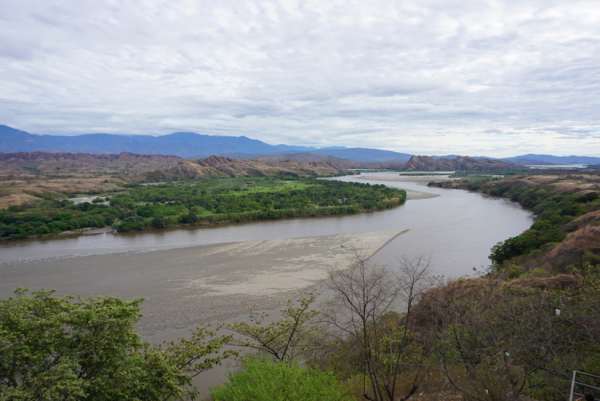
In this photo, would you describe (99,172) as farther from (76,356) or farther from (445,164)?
(445,164)

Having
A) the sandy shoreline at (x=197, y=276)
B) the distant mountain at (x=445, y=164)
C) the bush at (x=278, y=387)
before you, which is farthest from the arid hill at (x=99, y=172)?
the bush at (x=278, y=387)

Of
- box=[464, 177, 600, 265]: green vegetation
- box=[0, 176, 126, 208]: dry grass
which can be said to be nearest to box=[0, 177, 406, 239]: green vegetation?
box=[0, 176, 126, 208]: dry grass

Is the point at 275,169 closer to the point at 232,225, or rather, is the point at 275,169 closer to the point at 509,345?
the point at 232,225

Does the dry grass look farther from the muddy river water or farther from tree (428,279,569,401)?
tree (428,279,569,401)

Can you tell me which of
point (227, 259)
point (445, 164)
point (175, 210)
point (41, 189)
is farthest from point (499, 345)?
point (445, 164)

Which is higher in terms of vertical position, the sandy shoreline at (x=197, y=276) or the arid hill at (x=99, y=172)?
the arid hill at (x=99, y=172)

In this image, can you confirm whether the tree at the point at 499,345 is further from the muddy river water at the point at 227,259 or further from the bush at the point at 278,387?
the muddy river water at the point at 227,259

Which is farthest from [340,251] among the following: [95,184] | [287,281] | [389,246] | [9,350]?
[95,184]
